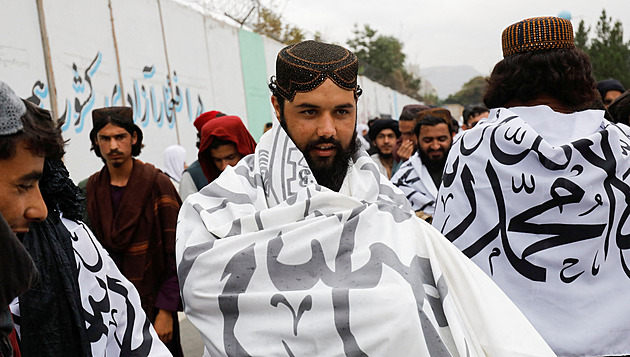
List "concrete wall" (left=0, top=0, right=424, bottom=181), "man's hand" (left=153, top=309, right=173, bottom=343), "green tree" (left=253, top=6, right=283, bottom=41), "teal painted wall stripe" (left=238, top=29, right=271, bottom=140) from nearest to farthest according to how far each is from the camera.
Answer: "man's hand" (left=153, top=309, right=173, bottom=343), "concrete wall" (left=0, top=0, right=424, bottom=181), "teal painted wall stripe" (left=238, top=29, right=271, bottom=140), "green tree" (left=253, top=6, right=283, bottom=41)

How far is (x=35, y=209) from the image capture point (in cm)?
181

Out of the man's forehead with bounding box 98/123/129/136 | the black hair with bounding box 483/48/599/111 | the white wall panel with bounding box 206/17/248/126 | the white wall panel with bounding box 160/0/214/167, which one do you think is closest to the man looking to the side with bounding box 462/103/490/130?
the white wall panel with bounding box 206/17/248/126

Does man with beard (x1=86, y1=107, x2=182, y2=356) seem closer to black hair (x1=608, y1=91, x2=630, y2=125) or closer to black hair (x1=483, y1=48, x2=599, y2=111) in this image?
black hair (x1=483, y1=48, x2=599, y2=111)

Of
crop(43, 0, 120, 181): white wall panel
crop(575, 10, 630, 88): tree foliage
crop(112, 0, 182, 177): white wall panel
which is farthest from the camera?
crop(575, 10, 630, 88): tree foliage

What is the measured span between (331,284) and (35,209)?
82cm

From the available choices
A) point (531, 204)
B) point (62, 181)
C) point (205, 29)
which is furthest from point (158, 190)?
point (205, 29)

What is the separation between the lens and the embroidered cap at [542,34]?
2631 mm

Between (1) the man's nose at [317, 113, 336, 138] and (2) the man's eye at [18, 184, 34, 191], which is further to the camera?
(1) the man's nose at [317, 113, 336, 138]

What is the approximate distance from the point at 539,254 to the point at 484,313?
32.2 inches

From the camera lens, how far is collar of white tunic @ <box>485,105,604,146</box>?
101 inches

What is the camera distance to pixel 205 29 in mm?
11531

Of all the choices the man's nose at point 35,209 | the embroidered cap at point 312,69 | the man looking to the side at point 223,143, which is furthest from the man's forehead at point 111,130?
the man's nose at point 35,209

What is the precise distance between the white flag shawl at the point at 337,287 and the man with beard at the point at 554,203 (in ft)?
2.41

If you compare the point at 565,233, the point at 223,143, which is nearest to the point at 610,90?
the point at 223,143
